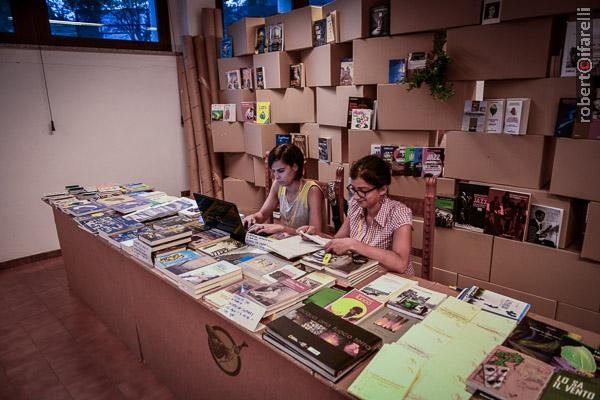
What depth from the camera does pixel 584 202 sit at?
7.73 ft

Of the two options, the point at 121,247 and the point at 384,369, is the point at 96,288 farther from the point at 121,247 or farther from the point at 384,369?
the point at 384,369

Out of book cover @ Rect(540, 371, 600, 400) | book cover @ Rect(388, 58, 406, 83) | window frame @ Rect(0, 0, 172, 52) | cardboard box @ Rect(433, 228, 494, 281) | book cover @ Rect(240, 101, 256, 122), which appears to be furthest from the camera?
book cover @ Rect(240, 101, 256, 122)

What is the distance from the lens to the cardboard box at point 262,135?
3992 millimetres

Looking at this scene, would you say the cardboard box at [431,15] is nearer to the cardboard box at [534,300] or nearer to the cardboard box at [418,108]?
the cardboard box at [418,108]

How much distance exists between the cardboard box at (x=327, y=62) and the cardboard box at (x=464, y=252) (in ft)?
4.93

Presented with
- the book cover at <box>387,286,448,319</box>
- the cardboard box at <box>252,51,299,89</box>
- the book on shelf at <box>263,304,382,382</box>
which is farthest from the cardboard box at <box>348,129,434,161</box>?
the book on shelf at <box>263,304,382,382</box>

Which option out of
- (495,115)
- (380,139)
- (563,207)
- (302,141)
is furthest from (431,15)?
(302,141)

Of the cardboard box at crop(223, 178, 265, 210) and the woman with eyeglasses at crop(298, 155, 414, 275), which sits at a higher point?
the woman with eyeglasses at crop(298, 155, 414, 275)

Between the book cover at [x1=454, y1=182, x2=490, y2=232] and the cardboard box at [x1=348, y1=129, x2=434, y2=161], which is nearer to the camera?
the book cover at [x1=454, y1=182, x2=490, y2=232]

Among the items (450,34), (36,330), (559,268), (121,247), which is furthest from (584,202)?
(36,330)

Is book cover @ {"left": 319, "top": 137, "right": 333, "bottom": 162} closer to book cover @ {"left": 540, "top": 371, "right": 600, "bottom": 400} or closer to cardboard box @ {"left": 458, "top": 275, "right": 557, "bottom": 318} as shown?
cardboard box @ {"left": 458, "top": 275, "right": 557, "bottom": 318}

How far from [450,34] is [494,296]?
176 cm

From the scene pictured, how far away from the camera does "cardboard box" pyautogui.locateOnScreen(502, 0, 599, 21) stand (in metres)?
2.02

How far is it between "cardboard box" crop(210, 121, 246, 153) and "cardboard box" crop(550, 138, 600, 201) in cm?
301
